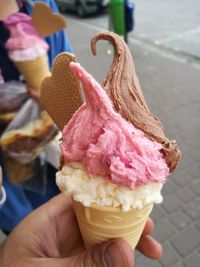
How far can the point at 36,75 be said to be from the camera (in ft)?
7.26

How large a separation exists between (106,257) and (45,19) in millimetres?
1432

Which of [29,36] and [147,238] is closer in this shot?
[147,238]

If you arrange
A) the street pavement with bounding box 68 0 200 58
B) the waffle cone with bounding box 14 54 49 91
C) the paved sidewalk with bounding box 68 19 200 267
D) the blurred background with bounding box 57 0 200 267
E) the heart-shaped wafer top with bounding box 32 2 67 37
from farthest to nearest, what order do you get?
1. the street pavement with bounding box 68 0 200 58
2. the blurred background with bounding box 57 0 200 267
3. the paved sidewalk with bounding box 68 19 200 267
4. the waffle cone with bounding box 14 54 49 91
5. the heart-shaped wafer top with bounding box 32 2 67 37

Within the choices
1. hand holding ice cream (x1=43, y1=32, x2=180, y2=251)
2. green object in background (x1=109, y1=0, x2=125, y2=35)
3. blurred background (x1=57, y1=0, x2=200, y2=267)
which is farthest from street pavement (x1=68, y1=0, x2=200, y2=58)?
hand holding ice cream (x1=43, y1=32, x2=180, y2=251)

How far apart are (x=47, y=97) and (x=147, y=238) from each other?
3.41 ft

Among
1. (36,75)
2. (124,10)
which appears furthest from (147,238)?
(124,10)

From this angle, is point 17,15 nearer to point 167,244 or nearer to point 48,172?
point 48,172

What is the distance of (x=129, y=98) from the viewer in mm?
1273

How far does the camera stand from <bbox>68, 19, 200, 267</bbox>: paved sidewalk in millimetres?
2945

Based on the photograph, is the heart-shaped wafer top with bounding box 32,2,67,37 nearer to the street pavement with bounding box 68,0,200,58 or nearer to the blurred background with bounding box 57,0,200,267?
the blurred background with bounding box 57,0,200,267

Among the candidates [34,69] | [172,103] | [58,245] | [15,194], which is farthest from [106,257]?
[172,103]

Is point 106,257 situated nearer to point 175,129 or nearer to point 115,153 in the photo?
point 115,153

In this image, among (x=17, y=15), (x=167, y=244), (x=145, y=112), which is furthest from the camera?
A: (x=167, y=244)

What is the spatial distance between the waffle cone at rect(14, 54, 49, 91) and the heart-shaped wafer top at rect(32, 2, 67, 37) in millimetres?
215
